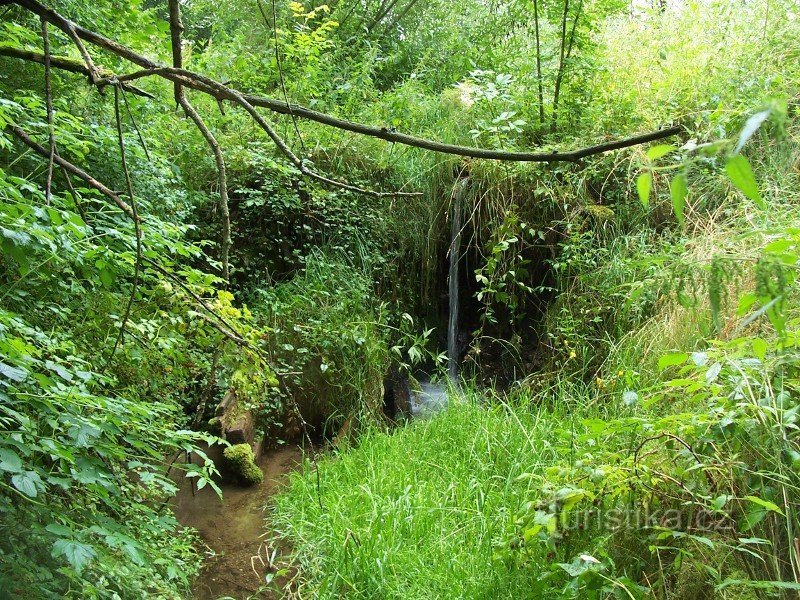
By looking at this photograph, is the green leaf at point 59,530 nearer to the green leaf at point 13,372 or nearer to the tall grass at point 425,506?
the green leaf at point 13,372

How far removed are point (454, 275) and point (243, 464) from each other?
8.09 feet

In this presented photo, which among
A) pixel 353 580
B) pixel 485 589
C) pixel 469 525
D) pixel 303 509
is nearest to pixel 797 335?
pixel 485 589

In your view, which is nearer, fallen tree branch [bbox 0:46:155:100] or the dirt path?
fallen tree branch [bbox 0:46:155:100]

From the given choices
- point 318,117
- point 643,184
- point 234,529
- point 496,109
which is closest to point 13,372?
point 318,117

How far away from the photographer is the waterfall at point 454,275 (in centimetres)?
536

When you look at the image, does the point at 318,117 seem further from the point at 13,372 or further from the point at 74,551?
the point at 74,551

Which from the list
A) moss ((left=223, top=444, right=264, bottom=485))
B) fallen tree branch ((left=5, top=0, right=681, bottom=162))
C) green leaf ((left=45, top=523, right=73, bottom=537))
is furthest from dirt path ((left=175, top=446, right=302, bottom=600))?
fallen tree branch ((left=5, top=0, right=681, bottom=162))

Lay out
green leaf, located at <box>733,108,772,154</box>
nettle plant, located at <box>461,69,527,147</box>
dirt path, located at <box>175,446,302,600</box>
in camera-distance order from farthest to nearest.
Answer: nettle plant, located at <box>461,69,527,147</box> → dirt path, located at <box>175,446,302,600</box> → green leaf, located at <box>733,108,772,154</box>

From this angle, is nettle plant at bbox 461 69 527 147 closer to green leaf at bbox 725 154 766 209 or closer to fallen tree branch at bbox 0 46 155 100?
fallen tree branch at bbox 0 46 155 100

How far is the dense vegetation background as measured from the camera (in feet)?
6.04

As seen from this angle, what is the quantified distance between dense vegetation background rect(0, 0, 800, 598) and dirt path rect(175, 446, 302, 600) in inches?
7.9

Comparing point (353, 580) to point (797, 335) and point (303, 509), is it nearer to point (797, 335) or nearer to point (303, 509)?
point (303, 509)

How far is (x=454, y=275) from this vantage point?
18.1ft

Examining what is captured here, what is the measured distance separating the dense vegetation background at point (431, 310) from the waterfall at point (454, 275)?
0.12 m
